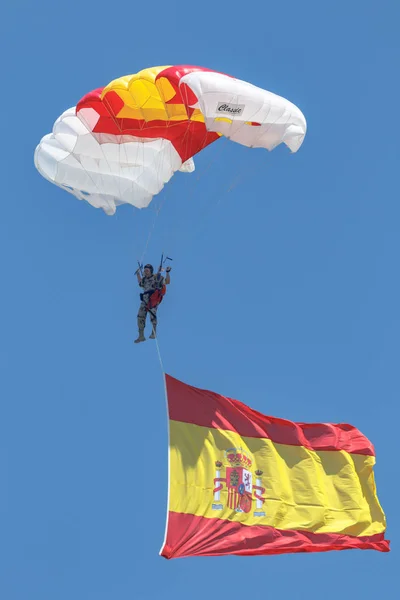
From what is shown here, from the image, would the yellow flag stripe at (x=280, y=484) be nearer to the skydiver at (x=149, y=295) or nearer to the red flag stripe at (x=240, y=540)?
the red flag stripe at (x=240, y=540)

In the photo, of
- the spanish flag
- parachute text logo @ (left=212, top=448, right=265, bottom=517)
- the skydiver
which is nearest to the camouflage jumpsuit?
the skydiver

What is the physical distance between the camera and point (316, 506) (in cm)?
2452

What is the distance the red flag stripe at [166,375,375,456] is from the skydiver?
4.43ft

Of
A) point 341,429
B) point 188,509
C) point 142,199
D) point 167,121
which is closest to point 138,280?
point 142,199

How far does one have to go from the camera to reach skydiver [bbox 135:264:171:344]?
74.7ft

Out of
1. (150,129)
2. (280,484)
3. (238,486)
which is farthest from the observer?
(280,484)

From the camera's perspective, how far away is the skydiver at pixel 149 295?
2278 centimetres

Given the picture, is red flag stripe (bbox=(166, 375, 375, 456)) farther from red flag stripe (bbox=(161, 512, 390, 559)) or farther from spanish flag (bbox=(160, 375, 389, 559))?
red flag stripe (bbox=(161, 512, 390, 559))

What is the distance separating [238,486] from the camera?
23531 millimetres

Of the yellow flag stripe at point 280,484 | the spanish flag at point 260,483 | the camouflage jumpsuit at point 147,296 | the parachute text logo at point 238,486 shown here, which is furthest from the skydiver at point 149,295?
the parachute text logo at point 238,486

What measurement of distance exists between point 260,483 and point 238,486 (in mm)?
789

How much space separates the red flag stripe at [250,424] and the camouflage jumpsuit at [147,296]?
54.8 inches

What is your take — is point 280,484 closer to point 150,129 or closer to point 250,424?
point 250,424

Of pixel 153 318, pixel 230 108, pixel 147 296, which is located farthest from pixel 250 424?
pixel 230 108
